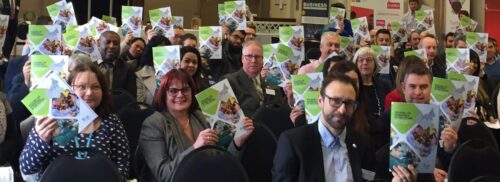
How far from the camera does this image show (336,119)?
2.87 meters

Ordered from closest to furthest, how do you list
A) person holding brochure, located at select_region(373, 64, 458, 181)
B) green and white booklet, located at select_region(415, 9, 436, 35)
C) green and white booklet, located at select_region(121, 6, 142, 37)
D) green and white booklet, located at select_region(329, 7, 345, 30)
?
person holding brochure, located at select_region(373, 64, 458, 181) < green and white booklet, located at select_region(121, 6, 142, 37) < green and white booklet, located at select_region(415, 9, 436, 35) < green and white booklet, located at select_region(329, 7, 345, 30)

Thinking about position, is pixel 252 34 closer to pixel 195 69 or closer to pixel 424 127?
pixel 195 69

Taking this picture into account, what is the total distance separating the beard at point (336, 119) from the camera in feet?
9.39

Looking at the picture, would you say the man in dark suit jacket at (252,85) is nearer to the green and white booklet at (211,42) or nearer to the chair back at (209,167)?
the green and white booklet at (211,42)

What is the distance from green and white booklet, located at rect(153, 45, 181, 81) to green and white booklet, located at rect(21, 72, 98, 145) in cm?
199

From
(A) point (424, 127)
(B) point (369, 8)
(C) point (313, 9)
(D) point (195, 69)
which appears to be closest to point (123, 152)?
(A) point (424, 127)

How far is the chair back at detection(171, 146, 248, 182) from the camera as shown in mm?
2810

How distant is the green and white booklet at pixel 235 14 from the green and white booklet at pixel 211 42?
2.81 feet

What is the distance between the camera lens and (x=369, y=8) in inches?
461

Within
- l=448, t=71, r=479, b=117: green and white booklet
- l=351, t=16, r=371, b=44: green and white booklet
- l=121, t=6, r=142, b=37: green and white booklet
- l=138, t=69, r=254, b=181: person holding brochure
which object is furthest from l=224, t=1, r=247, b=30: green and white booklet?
l=138, t=69, r=254, b=181: person holding brochure

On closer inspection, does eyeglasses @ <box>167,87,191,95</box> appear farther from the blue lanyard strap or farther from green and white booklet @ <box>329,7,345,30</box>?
green and white booklet @ <box>329,7,345,30</box>

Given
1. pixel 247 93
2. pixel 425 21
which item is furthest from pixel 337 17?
pixel 247 93

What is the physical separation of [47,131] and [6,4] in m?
5.31

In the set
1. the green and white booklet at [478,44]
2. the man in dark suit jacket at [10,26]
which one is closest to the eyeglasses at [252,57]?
the green and white booklet at [478,44]
